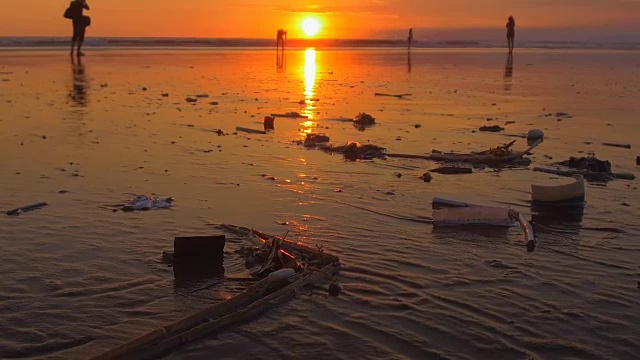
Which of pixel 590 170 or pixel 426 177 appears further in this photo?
pixel 590 170

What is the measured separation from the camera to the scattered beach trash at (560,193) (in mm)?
11242

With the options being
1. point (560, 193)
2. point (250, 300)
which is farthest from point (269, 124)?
point (250, 300)

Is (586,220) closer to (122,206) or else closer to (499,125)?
(122,206)

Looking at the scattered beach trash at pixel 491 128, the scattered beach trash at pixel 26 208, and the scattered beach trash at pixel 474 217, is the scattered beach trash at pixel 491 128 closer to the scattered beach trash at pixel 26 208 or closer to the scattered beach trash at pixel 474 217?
the scattered beach trash at pixel 474 217

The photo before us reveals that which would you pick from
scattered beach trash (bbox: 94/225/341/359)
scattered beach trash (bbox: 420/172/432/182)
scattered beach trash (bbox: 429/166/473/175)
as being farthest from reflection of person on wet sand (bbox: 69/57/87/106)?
scattered beach trash (bbox: 94/225/341/359)

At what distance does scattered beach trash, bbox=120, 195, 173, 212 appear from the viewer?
10.7 m

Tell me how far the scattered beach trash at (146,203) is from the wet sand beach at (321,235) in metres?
0.20

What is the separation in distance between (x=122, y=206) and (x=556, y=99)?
2004cm

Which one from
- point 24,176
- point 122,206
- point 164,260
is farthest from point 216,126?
point 164,260

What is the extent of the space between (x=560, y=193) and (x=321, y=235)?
3.93 metres

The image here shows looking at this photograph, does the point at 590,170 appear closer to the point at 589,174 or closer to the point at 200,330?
the point at 589,174

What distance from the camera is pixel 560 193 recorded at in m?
11.3

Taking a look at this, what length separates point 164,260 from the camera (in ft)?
28.1

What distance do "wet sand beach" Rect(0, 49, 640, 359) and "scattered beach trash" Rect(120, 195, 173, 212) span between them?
0.20 m
